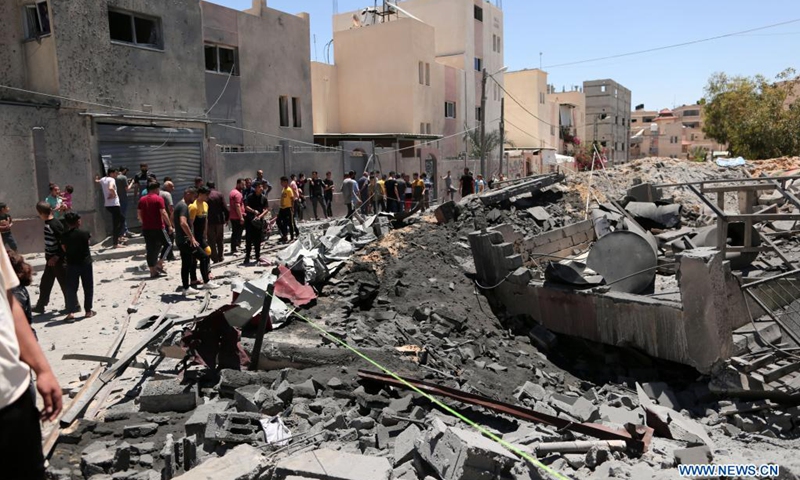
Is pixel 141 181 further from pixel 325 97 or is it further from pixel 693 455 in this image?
pixel 325 97

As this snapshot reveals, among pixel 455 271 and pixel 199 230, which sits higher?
pixel 199 230

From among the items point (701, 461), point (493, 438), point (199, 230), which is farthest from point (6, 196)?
point (701, 461)

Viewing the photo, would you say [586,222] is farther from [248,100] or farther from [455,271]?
[248,100]

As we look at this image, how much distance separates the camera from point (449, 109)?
36.3 m

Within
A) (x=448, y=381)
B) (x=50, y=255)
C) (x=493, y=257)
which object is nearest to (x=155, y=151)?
(x=50, y=255)

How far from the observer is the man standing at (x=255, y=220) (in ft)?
40.2

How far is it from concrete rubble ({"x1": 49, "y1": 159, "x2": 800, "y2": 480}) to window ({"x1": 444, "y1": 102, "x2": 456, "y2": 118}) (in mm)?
24980

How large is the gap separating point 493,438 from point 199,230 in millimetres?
7209

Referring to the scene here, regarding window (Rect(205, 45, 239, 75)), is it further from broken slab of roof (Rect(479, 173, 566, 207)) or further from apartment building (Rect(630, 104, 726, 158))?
apartment building (Rect(630, 104, 726, 158))

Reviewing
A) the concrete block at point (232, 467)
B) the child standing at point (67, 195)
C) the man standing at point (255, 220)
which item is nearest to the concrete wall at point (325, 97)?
the child standing at point (67, 195)

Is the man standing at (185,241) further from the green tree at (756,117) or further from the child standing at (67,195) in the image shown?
the green tree at (756,117)

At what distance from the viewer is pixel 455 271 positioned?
1052cm

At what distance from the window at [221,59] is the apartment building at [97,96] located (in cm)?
37

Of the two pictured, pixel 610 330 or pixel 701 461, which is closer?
pixel 701 461
